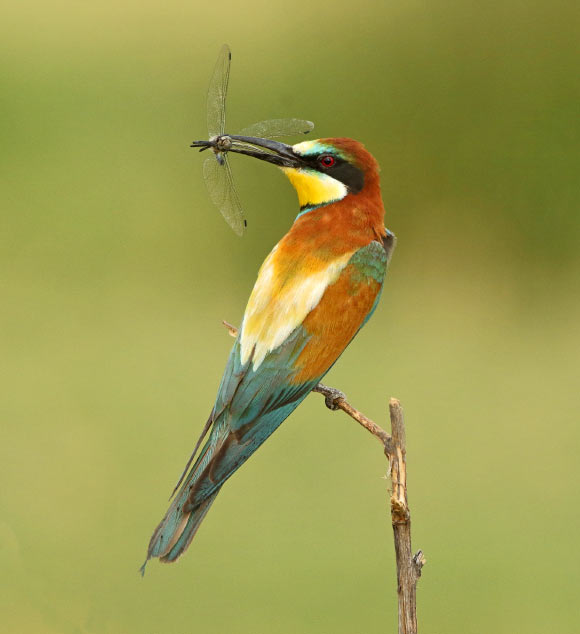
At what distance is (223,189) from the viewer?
1.45 meters

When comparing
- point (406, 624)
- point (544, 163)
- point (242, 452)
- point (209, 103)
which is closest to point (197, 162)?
point (544, 163)

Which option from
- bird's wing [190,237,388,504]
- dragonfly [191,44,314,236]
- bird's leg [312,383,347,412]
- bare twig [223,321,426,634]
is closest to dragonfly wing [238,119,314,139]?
dragonfly [191,44,314,236]

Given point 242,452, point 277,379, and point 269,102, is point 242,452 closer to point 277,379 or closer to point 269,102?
point 277,379

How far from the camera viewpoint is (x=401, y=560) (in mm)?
1251

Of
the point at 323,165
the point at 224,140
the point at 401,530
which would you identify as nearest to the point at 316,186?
the point at 323,165

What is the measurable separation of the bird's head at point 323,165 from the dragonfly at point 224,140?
0.07ft

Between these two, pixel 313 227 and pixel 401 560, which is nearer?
pixel 401 560

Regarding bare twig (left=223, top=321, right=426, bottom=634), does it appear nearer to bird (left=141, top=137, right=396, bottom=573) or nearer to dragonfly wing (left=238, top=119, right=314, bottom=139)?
bird (left=141, top=137, right=396, bottom=573)

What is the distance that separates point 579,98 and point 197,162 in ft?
5.02

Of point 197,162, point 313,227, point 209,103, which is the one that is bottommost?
point 313,227

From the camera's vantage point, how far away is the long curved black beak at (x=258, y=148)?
1.51 m

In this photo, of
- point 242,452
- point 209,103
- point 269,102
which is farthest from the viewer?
point 269,102

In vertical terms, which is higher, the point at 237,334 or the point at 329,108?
the point at 329,108

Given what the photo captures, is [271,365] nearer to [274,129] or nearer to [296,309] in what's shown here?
[296,309]
